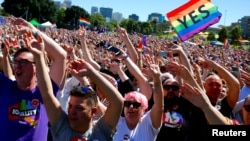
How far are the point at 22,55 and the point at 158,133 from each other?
1.56m

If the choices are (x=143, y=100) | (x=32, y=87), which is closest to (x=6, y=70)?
(x=32, y=87)

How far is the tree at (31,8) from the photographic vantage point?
7531cm

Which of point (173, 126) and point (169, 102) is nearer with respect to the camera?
point (173, 126)

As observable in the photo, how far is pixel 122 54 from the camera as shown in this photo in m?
5.20

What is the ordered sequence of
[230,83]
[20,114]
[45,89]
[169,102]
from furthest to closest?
[230,83], [169,102], [20,114], [45,89]

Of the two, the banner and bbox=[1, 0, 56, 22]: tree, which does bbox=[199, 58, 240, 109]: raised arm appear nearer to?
the banner

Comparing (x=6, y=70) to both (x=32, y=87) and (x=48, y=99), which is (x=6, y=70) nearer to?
(x=32, y=87)

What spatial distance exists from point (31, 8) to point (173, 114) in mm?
76930

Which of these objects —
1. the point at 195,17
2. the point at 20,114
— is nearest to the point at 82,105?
the point at 20,114

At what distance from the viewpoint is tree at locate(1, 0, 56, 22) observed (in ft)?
247

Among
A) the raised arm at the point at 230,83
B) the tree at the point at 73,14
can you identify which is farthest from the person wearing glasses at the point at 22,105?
the tree at the point at 73,14

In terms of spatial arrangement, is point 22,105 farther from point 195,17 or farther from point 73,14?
point 73,14

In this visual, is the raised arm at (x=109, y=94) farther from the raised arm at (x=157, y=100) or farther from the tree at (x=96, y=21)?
the tree at (x=96, y=21)

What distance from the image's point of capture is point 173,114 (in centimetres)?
396
